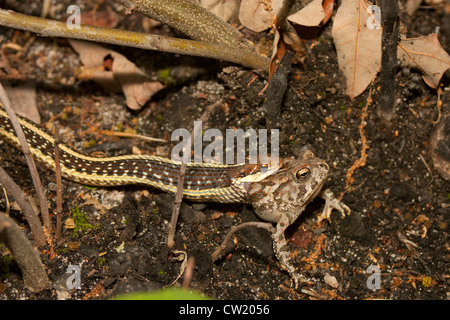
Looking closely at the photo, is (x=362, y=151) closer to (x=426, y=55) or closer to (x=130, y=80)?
(x=426, y=55)

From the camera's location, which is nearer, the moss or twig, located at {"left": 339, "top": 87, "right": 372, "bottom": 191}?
the moss

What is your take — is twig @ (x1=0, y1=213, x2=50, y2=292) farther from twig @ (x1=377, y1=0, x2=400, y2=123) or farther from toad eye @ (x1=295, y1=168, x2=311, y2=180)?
twig @ (x1=377, y1=0, x2=400, y2=123)

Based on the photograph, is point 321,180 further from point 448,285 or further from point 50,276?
point 50,276

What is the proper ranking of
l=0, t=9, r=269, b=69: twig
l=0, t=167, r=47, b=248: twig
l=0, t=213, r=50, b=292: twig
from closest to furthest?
l=0, t=213, r=50, b=292: twig < l=0, t=167, r=47, b=248: twig < l=0, t=9, r=269, b=69: twig

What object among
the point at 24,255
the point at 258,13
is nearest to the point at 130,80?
the point at 258,13

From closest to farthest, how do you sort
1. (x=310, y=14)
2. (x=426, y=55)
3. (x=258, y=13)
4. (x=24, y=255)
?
1. (x=24, y=255)
2. (x=310, y=14)
3. (x=426, y=55)
4. (x=258, y=13)

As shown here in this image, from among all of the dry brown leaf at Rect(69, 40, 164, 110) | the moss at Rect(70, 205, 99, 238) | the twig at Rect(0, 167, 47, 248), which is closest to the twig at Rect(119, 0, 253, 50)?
the dry brown leaf at Rect(69, 40, 164, 110)

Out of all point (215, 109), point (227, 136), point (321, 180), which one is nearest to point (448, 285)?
point (321, 180)
